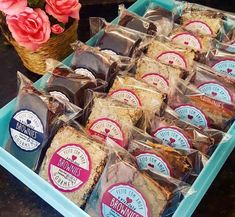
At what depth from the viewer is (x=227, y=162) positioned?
970 mm

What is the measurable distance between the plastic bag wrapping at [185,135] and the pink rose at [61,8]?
1.03 ft

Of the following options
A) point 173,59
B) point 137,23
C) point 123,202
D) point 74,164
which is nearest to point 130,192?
point 123,202

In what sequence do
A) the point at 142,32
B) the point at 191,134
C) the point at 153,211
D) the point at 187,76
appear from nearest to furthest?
1. the point at 153,211
2. the point at 191,134
3. the point at 187,76
4. the point at 142,32

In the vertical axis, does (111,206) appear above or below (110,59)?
below

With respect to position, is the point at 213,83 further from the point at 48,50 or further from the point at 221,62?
the point at 48,50

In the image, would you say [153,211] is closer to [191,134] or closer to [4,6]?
[191,134]

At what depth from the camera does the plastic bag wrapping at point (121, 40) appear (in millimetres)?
1054

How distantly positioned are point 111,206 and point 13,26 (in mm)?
456

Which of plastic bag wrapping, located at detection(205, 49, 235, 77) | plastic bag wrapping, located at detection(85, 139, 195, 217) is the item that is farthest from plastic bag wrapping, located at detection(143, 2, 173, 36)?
plastic bag wrapping, located at detection(85, 139, 195, 217)

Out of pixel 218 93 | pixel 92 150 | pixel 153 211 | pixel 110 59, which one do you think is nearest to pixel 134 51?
pixel 110 59

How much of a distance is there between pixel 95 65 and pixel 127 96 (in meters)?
0.11

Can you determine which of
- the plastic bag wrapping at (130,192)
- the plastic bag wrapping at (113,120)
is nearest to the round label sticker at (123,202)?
the plastic bag wrapping at (130,192)

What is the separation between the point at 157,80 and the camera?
988 mm

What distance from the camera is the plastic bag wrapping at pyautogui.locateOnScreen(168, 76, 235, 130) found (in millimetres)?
920
